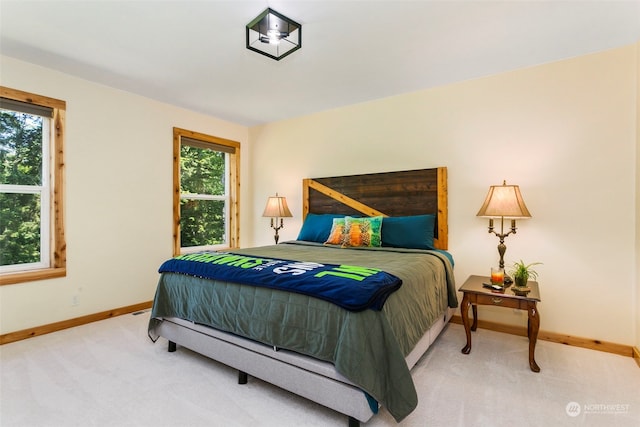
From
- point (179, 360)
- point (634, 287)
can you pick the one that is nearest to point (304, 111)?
point (179, 360)

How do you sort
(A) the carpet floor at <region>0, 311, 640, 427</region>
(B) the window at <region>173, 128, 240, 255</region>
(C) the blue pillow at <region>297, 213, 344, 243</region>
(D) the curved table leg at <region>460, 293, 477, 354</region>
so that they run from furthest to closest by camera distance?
(B) the window at <region>173, 128, 240, 255</region> → (C) the blue pillow at <region>297, 213, 344, 243</region> → (D) the curved table leg at <region>460, 293, 477, 354</region> → (A) the carpet floor at <region>0, 311, 640, 427</region>

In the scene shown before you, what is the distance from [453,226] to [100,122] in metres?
3.83

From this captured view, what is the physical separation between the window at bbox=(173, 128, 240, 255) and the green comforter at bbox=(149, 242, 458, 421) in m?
1.78

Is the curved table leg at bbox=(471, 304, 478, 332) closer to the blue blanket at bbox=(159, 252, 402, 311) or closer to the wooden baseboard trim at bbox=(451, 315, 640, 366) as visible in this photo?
the wooden baseboard trim at bbox=(451, 315, 640, 366)

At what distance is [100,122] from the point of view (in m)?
3.23

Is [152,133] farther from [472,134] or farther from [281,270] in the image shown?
[472,134]

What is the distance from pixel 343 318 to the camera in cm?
153

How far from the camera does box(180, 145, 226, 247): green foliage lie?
4.11m

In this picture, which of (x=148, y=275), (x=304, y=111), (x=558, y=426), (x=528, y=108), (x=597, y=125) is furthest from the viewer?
(x=304, y=111)

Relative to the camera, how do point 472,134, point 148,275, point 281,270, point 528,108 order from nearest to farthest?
point 281,270
point 528,108
point 472,134
point 148,275

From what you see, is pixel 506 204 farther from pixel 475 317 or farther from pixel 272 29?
pixel 272 29

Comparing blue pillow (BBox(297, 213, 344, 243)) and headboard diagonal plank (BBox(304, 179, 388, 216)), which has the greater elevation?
headboard diagonal plank (BBox(304, 179, 388, 216))

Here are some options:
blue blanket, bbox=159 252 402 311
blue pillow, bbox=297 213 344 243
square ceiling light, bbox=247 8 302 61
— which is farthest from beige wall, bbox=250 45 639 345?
blue blanket, bbox=159 252 402 311

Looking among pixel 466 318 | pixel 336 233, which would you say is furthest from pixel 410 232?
pixel 466 318
